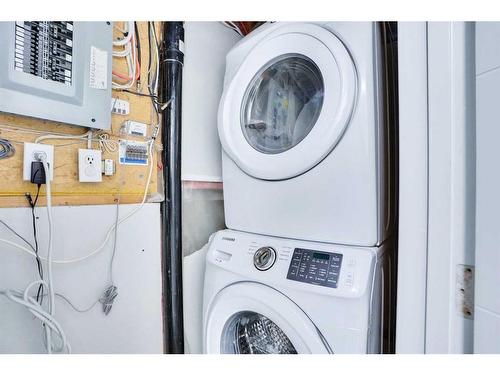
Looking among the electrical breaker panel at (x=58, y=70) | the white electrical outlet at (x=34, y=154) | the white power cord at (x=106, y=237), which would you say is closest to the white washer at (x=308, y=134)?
the white power cord at (x=106, y=237)

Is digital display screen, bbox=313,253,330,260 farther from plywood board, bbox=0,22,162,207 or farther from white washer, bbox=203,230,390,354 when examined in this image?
plywood board, bbox=0,22,162,207

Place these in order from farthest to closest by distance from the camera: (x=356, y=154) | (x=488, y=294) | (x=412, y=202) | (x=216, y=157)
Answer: (x=216, y=157), (x=356, y=154), (x=412, y=202), (x=488, y=294)

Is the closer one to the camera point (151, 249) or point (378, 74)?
point (378, 74)

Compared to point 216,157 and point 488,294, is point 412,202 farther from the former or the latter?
point 216,157

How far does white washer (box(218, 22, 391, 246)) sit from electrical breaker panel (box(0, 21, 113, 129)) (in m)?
0.46

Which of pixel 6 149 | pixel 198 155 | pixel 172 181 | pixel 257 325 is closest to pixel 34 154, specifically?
pixel 6 149

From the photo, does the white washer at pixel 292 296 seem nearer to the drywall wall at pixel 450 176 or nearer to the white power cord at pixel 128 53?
the drywall wall at pixel 450 176

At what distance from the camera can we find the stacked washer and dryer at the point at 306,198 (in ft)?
2.50

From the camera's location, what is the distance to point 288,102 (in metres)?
1.03

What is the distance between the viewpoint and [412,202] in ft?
1.75

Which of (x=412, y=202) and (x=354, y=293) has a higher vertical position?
(x=412, y=202)

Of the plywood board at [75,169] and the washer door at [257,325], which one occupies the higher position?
the plywood board at [75,169]
